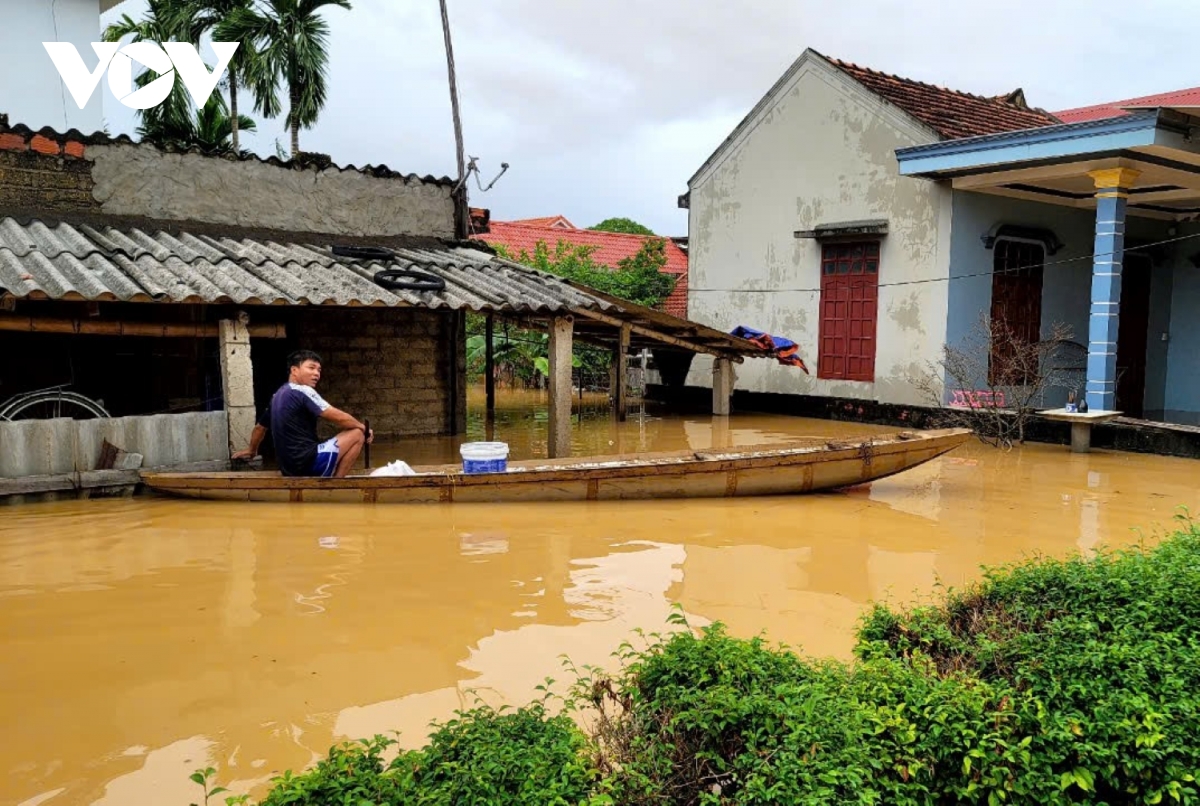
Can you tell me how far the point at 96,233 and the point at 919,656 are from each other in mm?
10035

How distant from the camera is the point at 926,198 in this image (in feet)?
50.2

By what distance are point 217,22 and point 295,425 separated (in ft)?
50.4

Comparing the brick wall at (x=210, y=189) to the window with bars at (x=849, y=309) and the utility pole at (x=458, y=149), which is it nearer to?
the utility pole at (x=458, y=149)

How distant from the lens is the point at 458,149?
A: 46.1 feet

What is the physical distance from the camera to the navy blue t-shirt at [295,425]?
884cm

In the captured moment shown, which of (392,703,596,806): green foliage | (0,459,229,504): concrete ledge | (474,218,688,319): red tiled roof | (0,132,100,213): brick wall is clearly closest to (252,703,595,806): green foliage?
(392,703,596,806): green foliage

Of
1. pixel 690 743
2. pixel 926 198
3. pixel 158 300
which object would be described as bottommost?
pixel 690 743

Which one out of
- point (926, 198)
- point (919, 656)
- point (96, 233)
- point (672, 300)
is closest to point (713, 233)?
point (672, 300)

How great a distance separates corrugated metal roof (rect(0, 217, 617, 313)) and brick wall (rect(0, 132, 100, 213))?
10.5 inches

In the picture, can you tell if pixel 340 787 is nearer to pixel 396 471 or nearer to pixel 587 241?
pixel 396 471

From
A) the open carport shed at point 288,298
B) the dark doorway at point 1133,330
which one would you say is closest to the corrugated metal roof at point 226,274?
the open carport shed at point 288,298

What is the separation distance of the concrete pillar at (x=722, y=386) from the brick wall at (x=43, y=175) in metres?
10.3

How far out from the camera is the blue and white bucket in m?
9.16

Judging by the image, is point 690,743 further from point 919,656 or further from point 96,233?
point 96,233
